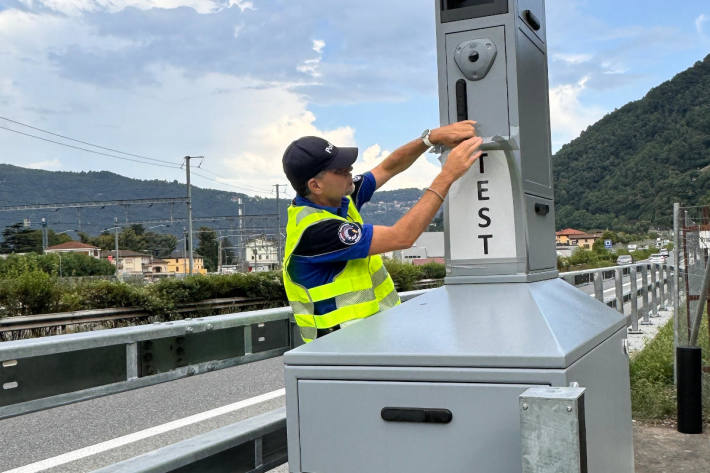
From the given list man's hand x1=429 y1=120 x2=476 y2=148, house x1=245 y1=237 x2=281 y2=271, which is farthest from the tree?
man's hand x1=429 y1=120 x2=476 y2=148

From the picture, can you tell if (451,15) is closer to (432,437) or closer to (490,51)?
(490,51)

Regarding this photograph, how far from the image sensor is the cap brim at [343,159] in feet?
8.66

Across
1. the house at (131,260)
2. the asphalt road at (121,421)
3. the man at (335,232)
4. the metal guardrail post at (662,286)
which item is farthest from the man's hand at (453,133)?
the house at (131,260)

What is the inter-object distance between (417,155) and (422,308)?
97cm

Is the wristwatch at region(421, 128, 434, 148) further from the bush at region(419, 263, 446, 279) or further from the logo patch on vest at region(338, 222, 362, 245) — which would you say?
the bush at region(419, 263, 446, 279)

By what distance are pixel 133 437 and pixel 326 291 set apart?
472cm

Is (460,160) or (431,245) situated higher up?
(460,160)

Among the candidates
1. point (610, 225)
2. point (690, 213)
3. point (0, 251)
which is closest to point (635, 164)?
point (610, 225)

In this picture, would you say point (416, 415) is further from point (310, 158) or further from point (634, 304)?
point (634, 304)

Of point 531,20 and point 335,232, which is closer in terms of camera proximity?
point 335,232

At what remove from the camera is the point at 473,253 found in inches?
103

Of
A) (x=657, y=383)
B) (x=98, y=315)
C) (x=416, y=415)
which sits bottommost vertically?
(x=98, y=315)

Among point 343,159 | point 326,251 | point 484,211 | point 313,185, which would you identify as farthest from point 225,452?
point 484,211

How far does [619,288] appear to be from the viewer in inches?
429
